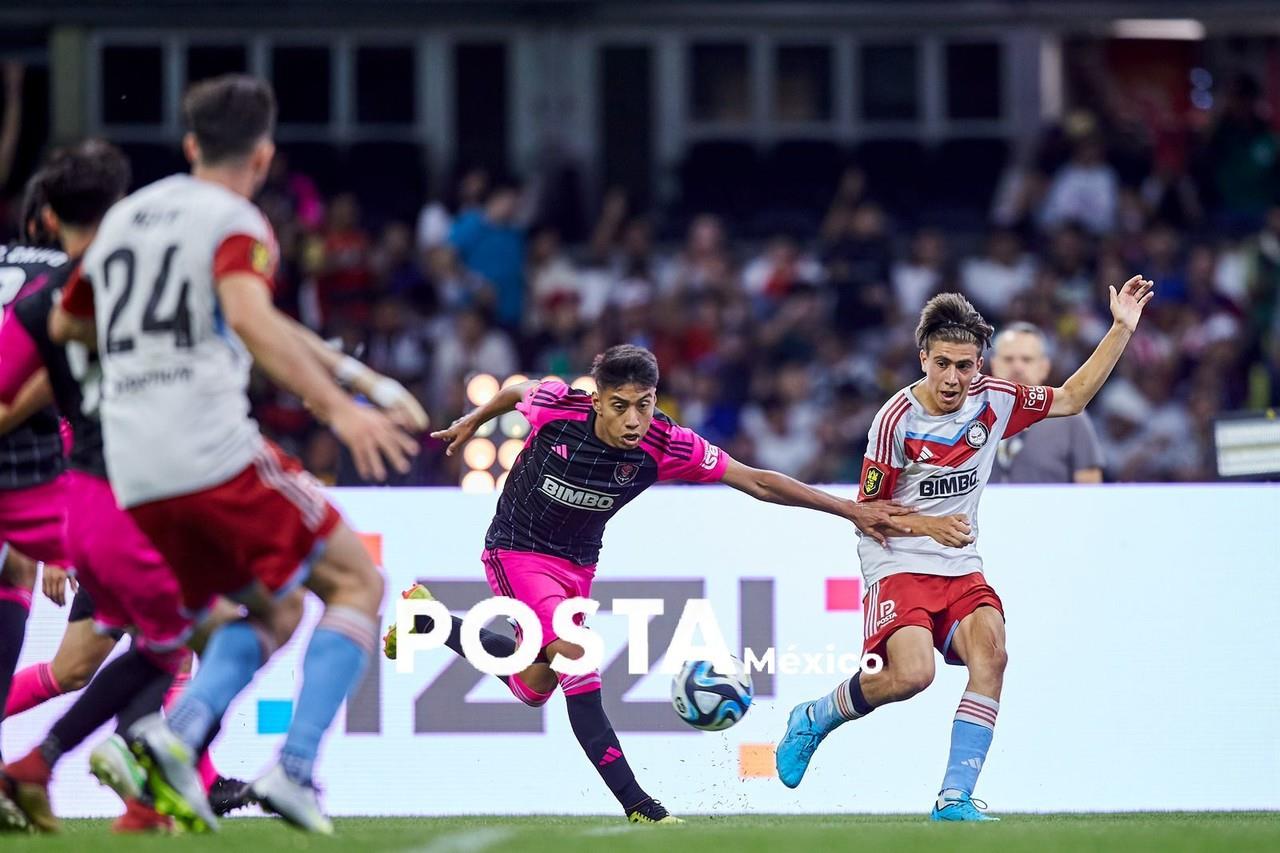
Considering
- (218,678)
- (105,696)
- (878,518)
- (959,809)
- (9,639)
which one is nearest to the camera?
(218,678)

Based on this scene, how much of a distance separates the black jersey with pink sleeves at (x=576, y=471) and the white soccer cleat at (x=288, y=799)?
2.67 meters

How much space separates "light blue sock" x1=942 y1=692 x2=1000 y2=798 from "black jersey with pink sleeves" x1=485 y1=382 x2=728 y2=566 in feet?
4.37

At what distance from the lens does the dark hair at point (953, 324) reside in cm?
763

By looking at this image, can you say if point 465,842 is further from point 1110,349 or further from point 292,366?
point 1110,349

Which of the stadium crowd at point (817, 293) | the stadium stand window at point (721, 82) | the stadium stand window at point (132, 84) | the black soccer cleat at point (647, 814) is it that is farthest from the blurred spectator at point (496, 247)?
the black soccer cleat at point (647, 814)

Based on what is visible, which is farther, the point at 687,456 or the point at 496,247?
the point at 496,247

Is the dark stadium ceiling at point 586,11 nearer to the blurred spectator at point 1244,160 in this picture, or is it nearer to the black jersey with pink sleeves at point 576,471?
the blurred spectator at point 1244,160

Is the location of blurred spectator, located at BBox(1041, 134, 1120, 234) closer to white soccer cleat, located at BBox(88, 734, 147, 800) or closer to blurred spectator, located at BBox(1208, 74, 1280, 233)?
blurred spectator, located at BBox(1208, 74, 1280, 233)

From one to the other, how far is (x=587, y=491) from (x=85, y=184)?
7.94 ft

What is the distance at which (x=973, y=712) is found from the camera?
7.46 m

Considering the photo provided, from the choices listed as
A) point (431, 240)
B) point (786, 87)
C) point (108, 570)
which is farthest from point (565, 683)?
point (786, 87)

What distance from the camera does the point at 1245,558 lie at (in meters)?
8.72

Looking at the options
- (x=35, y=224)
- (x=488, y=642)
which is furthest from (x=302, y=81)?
(x=35, y=224)

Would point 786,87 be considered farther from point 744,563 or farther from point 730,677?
point 730,677
